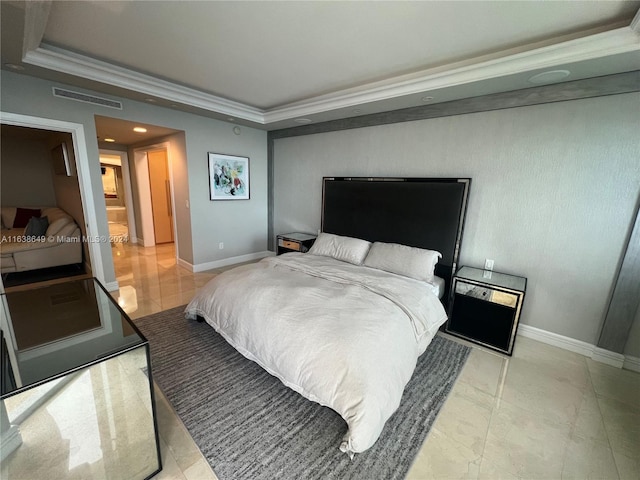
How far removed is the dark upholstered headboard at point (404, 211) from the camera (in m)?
2.84

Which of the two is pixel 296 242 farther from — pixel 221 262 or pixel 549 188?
pixel 549 188

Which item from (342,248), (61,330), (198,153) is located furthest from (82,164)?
(342,248)

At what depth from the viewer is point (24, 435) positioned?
48.7 inches

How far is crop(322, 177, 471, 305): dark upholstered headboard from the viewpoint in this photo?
2842 mm

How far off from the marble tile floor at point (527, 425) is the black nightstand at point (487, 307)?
151 mm

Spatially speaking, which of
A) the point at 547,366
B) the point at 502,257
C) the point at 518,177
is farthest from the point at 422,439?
the point at 518,177

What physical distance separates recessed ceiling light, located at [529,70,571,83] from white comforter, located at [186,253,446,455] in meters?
1.98

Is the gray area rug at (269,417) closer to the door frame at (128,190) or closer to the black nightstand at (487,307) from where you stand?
the black nightstand at (487,307)

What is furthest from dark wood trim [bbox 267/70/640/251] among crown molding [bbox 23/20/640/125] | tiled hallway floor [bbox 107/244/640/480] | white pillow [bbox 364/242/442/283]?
tiled hallway floor [bbox 107/244/640/480]

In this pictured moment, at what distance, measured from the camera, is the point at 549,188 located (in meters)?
2.44

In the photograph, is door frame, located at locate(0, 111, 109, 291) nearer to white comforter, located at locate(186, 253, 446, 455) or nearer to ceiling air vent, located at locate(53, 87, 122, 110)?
ceiling air vent, located at locate(53, 87, 122, 110)

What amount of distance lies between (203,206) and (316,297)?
297 centimetres

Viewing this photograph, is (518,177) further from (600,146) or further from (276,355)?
(276,355)

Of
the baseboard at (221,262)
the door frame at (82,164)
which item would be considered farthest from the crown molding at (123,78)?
the baseboard at (221,262)
